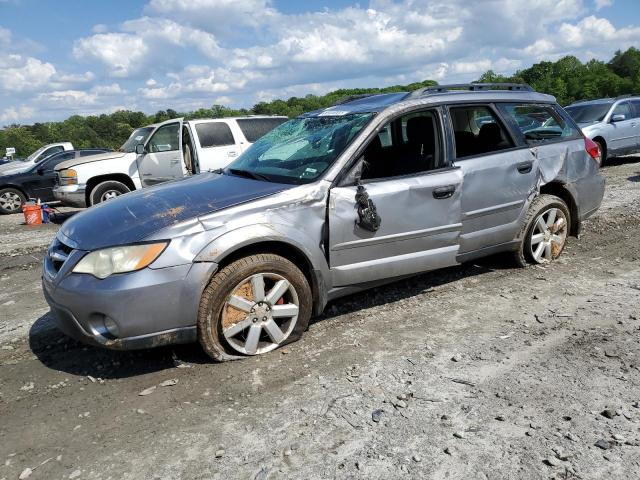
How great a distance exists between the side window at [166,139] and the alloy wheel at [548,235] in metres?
7.07

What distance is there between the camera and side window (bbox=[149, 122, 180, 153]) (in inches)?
395

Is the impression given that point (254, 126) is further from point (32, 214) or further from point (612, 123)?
point (612, 123)

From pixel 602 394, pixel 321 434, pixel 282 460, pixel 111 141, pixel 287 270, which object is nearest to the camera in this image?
pixel 282 460

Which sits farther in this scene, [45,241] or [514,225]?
[45,241]

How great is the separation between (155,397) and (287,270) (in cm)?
113

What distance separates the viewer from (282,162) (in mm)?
4160

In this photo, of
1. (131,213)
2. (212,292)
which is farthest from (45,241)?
(212,292)

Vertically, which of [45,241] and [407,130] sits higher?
[407,130]

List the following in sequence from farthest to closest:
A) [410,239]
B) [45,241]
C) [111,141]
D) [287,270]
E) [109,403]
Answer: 1. [111,141]
2. [45,241]
3. [410,239]
4. [287,270]
5. [109,403]

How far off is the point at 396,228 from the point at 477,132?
1461mm

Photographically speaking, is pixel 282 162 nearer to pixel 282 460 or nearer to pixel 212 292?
pixel 212 292

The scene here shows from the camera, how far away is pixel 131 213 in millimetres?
3541

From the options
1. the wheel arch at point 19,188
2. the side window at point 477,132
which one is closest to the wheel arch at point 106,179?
the wheel arch at point 19,188

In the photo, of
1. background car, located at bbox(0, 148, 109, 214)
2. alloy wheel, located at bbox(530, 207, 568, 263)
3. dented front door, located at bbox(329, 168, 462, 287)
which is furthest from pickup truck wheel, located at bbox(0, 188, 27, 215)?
alloy wheel, located at bbox(530, 207, 568, 263)
